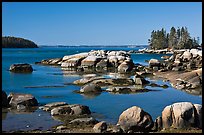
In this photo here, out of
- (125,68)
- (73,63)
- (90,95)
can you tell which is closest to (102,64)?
(73,63)

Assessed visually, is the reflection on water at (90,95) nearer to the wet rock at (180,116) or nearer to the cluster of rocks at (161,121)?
the cluster of rocks at (161,121)

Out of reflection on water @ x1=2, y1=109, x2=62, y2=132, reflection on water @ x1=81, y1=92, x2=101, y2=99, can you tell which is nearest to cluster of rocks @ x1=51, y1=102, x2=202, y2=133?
reflection on water @ x1=2, y1=109, x2=62, y2=132

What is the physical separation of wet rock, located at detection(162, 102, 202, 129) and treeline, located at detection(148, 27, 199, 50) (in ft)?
387

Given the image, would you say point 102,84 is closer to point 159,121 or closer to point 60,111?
point 60,111

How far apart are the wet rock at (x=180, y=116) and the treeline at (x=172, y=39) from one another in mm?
118057

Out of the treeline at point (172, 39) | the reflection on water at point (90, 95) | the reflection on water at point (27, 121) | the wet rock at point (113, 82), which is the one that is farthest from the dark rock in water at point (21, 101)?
the treeline at point (172, 39)

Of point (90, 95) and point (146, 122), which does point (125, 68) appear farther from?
point (146, 122)

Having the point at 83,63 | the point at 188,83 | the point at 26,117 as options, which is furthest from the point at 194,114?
the point at 83,63

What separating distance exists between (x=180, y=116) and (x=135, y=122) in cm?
216

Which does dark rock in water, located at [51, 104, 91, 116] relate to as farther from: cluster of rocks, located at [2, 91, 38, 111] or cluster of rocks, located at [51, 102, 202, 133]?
cluster of rocks, located at [51, 102, 202, 133]

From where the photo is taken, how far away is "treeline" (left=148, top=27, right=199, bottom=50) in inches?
5266

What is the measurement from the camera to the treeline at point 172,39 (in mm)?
133750

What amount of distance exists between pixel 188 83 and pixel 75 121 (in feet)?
66.5

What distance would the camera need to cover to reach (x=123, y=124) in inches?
653
